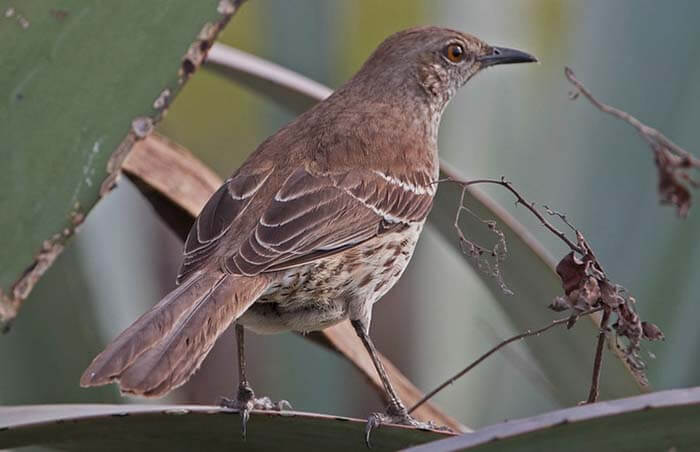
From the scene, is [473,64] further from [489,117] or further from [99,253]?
[99,253]

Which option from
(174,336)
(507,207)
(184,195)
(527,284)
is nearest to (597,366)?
(527,284)

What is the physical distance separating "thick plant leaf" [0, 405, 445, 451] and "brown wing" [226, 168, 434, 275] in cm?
72

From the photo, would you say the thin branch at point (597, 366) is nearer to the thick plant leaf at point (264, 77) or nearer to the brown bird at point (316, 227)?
the brown bird at point (316, 227)

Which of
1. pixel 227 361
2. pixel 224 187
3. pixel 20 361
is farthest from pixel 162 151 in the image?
pixel 227 361

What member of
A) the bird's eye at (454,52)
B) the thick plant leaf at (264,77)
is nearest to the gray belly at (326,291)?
the thick plant leaf at (264,77)

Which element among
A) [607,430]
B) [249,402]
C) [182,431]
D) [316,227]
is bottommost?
[249,402]

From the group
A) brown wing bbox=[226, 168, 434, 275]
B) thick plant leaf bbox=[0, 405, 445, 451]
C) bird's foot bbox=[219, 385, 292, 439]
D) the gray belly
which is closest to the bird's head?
brown wing bbox=[226, 168, 434, 275]

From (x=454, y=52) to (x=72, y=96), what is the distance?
1.69 m

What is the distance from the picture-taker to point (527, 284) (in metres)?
2.65

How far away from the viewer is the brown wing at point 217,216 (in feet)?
9.22

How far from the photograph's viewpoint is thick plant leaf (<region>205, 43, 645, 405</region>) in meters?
2.60

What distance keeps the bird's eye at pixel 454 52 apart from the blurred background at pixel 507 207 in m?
0.28

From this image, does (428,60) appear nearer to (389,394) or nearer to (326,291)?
(326,291)

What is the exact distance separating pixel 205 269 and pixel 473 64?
1.55 meters
